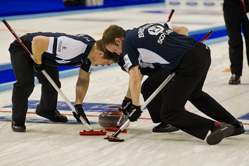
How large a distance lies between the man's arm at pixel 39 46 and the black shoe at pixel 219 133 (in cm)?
132

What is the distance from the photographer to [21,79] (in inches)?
128

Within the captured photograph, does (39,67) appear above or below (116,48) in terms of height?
below

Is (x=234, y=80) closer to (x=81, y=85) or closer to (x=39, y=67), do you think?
(x=81, y=85)

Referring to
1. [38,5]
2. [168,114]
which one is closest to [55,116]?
[168,114]

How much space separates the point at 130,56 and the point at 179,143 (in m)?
0.71

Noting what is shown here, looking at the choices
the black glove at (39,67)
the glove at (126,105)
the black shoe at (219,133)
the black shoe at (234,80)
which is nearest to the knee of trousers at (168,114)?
the black shoe at (219,133)

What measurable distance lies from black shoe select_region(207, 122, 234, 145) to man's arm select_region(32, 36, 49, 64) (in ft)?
4.33

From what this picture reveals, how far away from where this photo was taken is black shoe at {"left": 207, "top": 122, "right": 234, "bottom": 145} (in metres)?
2.85

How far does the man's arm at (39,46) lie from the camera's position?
10.3ft

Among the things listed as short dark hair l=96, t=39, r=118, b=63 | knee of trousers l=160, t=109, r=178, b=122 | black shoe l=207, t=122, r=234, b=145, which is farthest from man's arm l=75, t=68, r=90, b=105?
black shoe l=207, t=122, r=234, b=145

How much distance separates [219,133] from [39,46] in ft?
4.61

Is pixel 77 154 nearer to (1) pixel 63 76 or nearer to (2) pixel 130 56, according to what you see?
(2) pixel 130 56

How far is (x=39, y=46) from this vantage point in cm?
315

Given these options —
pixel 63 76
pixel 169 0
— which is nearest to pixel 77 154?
pixel 63 76
